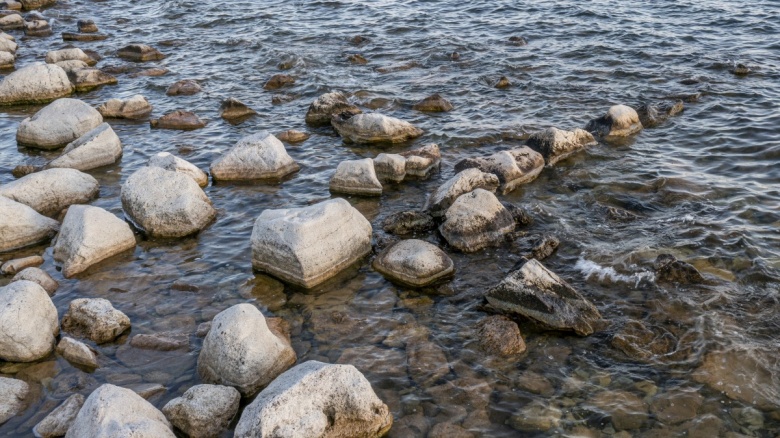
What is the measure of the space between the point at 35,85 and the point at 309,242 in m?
13.6

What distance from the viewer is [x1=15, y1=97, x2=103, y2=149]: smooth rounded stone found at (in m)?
16.5

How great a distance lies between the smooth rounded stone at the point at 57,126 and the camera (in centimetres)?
1653

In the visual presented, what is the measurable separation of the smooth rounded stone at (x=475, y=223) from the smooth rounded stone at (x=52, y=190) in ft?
24.6

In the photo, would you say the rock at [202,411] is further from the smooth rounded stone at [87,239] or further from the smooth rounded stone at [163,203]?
the smooth rounded stone at [163,203]

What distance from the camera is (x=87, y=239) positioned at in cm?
1162

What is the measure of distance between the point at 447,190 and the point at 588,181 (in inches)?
129

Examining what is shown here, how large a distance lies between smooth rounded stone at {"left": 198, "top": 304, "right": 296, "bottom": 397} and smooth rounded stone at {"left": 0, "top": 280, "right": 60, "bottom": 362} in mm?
2349

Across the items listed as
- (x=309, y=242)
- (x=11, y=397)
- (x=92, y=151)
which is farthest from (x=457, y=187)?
(x=92, y=151)

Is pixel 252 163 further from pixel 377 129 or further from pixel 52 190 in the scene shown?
pixel 52 190

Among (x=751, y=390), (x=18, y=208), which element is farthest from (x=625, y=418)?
(x=18, y=208)

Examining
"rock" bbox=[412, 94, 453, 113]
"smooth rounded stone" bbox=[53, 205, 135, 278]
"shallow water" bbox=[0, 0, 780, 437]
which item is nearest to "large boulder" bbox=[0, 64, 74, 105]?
"shallow water" bbox=[0, 0, 780, 437]

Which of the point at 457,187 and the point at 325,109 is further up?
the point at 325,109

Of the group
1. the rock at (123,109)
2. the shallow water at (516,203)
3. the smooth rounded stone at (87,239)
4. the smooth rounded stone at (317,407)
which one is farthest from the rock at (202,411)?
the rock at (123,109)

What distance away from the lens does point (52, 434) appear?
317 inches
